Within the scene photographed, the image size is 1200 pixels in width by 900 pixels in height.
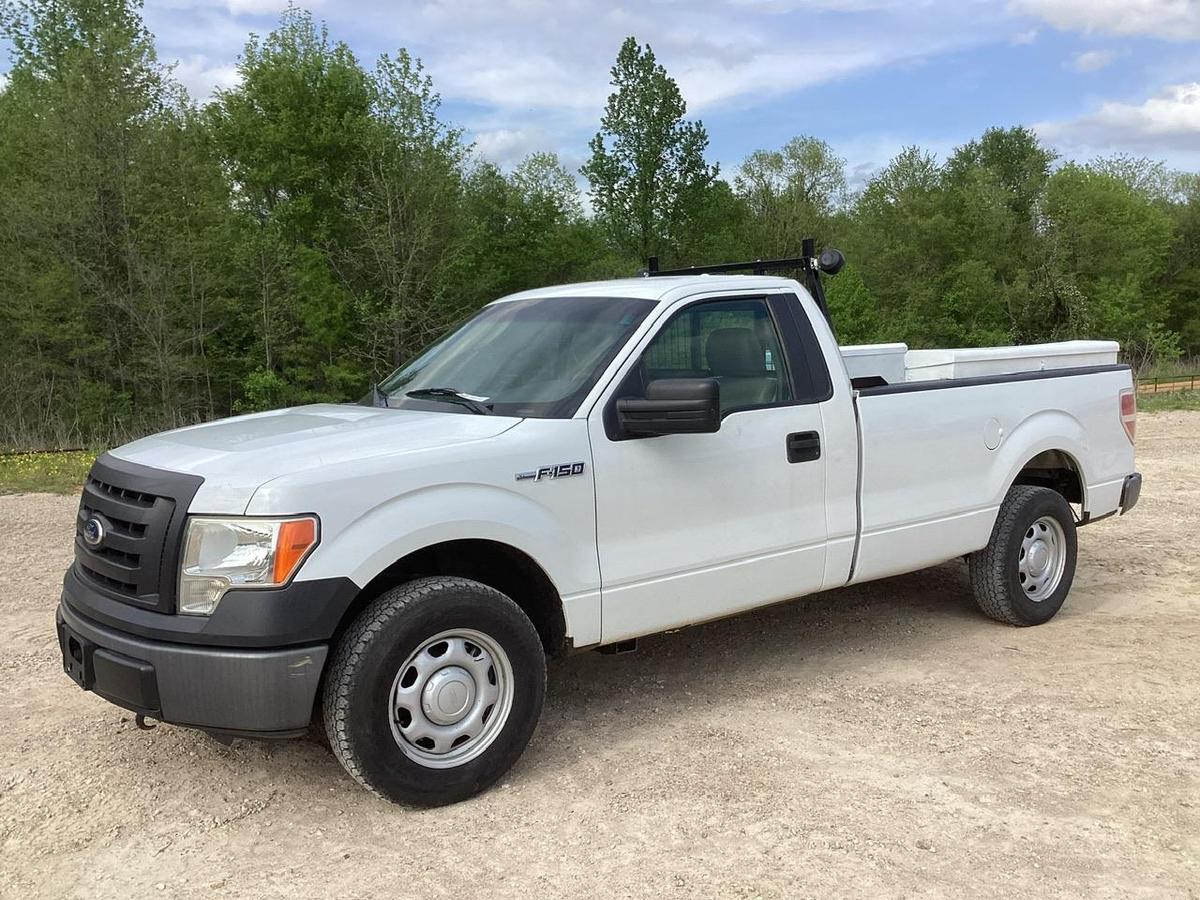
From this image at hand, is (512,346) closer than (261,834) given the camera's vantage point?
No

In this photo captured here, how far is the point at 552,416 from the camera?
4.14 metres

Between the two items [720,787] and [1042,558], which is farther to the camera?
[1042,558]

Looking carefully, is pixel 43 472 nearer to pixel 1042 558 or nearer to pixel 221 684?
pixel 221 684

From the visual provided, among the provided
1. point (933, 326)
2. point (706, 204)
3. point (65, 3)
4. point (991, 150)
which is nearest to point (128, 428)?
point (65, 3)

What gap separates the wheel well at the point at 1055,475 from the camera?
6199 millimetres

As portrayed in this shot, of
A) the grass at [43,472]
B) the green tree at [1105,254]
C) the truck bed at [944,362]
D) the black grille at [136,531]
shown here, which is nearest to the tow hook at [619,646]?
the black grille at [136,531]

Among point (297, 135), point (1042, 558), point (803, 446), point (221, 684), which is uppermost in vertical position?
point (297, 135)

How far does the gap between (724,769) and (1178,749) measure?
6.13ft

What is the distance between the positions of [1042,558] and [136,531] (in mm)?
4930

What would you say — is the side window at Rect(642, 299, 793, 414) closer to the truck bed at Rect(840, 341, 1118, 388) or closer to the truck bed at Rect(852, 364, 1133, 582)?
the truck bed at Rect(852, 364, 1133, 582)

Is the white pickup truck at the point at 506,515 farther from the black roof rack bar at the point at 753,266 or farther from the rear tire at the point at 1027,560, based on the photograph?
the black roof rack bar at the point at 753,266

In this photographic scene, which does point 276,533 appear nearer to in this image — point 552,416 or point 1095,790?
point 552,416

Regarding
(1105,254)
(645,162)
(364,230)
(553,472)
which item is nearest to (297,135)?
(364,230)

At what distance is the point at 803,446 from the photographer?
478 cm
